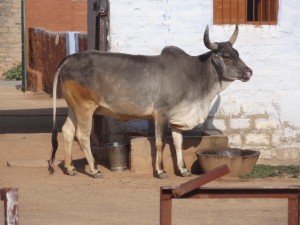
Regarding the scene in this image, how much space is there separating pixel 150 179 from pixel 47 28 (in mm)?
13226

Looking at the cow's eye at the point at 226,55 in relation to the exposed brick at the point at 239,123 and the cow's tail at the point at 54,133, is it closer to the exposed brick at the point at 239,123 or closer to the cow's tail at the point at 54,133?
the exposed brick at the point at 239,123

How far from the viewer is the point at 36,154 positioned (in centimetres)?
1284

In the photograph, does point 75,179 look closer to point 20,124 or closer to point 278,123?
point 278,123

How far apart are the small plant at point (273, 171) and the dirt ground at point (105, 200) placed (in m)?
0.18

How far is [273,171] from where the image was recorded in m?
11.4


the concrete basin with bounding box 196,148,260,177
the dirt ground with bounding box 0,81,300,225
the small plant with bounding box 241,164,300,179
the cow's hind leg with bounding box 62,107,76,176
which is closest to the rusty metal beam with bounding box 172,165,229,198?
the dirt ground with bounding box 0,81,300,225

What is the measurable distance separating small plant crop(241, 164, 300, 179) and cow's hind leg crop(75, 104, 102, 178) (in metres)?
1.89

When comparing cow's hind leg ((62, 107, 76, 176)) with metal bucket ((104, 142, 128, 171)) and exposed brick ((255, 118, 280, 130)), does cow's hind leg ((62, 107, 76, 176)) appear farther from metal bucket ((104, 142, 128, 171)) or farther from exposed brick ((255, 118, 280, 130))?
exposed brick ((255, 118, 280, 130))

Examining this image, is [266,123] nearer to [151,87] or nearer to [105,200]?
[151,87]

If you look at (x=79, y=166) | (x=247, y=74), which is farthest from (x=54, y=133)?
(x=247, y=74)

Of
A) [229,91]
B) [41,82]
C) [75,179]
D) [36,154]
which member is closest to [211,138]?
[229,91]

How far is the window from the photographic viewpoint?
39.6 ft

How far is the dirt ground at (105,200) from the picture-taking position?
873 centimetres

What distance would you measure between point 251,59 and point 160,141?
2.03 metres
